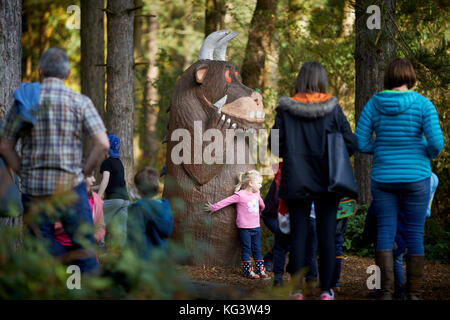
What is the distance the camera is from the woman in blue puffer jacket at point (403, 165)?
15.7 ft

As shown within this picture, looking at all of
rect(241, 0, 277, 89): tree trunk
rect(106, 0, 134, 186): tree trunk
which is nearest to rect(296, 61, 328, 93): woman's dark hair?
rect(106, 0, 134, 186): tree trunk

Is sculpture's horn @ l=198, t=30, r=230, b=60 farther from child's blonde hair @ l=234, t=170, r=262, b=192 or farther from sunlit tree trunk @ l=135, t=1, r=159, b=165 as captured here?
sunlit tree trunk @ l=135, t=1, r=159, b=165

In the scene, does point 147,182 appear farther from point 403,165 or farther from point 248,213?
point 248,213

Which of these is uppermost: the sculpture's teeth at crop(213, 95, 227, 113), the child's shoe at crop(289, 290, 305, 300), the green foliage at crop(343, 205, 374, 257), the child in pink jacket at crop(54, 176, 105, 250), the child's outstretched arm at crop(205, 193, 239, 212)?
the sculpture's teeth at crop(213, 95, 227, 113)

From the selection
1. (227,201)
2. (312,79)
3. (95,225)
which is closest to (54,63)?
(95,225)

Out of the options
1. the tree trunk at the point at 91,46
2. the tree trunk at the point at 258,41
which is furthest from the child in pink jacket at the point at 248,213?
the tree trunk at the point at 258,41

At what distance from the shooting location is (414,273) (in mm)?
4902

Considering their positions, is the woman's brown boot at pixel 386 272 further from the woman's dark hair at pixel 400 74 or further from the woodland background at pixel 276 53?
the woodland background at pixel 276 53

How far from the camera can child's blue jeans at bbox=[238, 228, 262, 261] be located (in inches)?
277

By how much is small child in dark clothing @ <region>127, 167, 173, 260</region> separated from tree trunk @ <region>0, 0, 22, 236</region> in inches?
79.4

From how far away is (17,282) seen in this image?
3336 mm

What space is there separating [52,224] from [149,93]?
1820 centimetres

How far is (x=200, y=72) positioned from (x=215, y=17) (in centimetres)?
795
